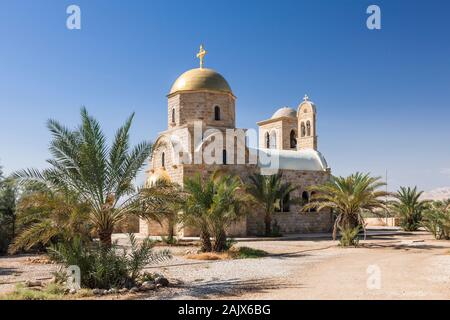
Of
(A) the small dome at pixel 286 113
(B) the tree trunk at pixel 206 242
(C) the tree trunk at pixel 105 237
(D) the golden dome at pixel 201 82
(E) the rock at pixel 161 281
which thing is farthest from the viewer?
(A) the small dome at pixel 286 113

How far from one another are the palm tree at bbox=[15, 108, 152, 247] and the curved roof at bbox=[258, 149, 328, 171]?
51.2ft

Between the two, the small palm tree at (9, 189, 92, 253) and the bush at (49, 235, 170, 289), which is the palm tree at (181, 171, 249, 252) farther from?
the bush at (49, 235, 170, 289)

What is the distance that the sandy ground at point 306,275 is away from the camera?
A: 812 cm

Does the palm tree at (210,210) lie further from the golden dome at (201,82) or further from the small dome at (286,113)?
the small dome at (286,113)

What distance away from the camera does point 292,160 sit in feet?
90.2

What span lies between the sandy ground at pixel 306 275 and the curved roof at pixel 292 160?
10323 mm

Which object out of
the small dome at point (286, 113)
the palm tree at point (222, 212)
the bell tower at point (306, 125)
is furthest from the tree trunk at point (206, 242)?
the small dome at point (286, 113)

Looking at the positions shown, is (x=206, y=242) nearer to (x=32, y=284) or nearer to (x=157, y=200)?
(x=157, y=200)

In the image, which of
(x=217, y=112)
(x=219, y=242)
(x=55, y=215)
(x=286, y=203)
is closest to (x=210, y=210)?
(x=219, y=242)

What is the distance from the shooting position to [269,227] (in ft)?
78.8

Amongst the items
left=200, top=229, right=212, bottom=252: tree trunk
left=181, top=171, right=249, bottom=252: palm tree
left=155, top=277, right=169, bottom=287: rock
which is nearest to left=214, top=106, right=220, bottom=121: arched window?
left=181, top=171, right=249, bottom=252: palm tree
